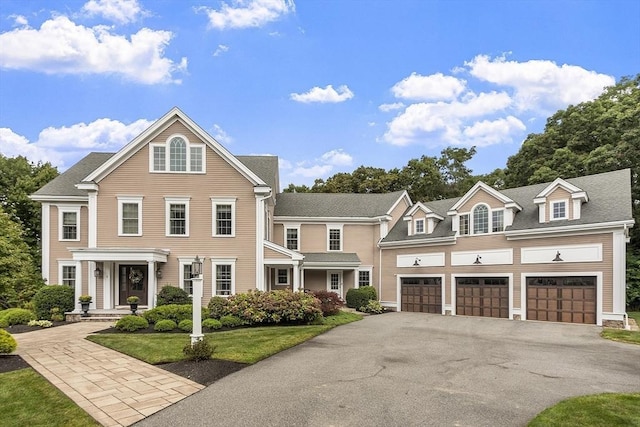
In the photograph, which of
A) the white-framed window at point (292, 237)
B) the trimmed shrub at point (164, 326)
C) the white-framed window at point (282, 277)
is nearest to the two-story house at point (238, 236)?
the white-framed window at point (282, 277)

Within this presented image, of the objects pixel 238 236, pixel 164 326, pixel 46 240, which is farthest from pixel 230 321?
pixel 46 240

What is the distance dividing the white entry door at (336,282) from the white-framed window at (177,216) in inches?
419

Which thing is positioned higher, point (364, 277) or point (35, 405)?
point (35, 405)

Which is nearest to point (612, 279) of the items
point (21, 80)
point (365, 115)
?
point (365, 115)

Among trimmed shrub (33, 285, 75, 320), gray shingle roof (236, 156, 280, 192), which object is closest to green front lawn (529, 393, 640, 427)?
trimmed shrub (33, 285, 75, 320)

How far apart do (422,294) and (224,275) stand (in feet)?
39.5

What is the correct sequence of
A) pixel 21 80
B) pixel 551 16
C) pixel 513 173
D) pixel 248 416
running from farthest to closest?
pixel 513 173 → pixel 21 80 → pixel 551 16 → pixel 248 416

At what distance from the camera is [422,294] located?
25.5 meters

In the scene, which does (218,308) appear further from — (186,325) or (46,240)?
(46,240)

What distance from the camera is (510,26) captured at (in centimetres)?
1805

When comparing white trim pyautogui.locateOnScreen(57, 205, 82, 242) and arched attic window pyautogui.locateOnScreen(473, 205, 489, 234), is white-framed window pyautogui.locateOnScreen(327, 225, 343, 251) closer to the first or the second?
arched attic window pyautogui.locateOnScreen(473, 205, 489, 234)

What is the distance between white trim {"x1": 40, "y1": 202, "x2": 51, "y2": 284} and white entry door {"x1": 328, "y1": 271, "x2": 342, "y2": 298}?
16274mm

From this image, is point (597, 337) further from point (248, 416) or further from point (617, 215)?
point (248, 416)

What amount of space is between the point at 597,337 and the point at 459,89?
59.0 ft
